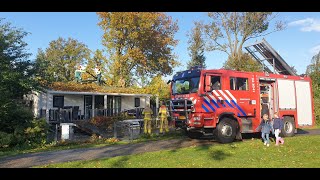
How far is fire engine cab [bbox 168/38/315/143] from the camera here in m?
13.3

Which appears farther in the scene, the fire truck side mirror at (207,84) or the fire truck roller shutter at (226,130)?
the fire truck roller shutter at (226,130)

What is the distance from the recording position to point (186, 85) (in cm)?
1403

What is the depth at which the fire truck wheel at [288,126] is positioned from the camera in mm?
15859

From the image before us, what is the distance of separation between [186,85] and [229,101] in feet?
6.37

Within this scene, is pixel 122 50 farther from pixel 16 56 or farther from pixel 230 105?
pixel 230 105

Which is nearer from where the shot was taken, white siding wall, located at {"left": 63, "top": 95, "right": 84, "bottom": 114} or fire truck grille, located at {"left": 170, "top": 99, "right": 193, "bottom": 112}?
fire truck grille, located at {"left": 170, "top": 99, "right": 193, "bottom": 112}

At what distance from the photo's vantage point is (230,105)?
45.4ft

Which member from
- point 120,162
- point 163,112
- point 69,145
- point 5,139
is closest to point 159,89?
point 163,112

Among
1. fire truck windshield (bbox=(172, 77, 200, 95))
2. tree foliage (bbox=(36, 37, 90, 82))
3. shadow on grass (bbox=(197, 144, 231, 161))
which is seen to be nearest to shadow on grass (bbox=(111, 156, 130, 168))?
shadow on grass (bbox=(197, 144, 231, 161))

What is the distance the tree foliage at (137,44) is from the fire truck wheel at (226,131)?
2501 centimetres

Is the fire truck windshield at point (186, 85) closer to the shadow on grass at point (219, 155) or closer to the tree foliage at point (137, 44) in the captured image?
the shadow on grass at point (219, 155)

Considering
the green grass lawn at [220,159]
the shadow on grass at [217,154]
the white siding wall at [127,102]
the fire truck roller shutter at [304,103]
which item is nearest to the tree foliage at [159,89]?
the white siding wall at [127,102]

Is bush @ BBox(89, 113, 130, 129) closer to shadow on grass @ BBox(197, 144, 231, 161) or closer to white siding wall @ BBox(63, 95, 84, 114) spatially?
white siding wall @ BBox(63, 95, 84, 114)
